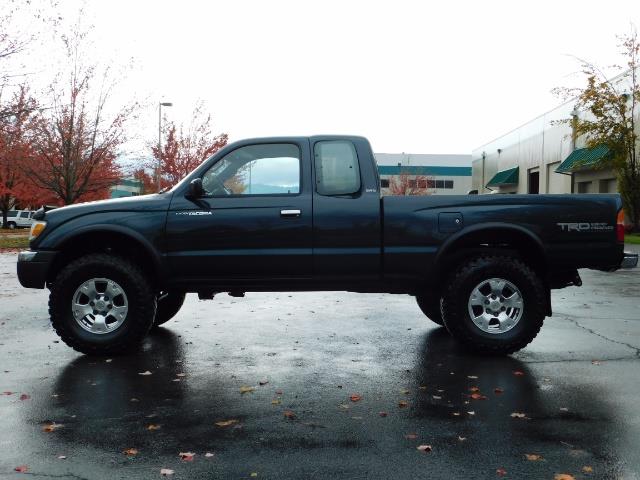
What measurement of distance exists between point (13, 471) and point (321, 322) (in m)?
5.35

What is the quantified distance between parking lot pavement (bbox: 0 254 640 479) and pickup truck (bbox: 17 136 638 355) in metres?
0.47

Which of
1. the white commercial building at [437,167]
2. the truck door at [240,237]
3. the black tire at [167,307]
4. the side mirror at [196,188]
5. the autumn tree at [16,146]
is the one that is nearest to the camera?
the side mirror at [196,188]

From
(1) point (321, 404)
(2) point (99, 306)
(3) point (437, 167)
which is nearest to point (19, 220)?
(3) point (437, 167)

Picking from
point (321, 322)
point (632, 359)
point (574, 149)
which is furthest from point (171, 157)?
point (632, 359)

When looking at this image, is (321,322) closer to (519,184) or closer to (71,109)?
(71,109)

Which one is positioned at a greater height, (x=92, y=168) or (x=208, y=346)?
(x=92, y=168)

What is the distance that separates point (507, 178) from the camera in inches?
2014

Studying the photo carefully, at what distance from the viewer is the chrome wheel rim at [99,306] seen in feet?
22.2

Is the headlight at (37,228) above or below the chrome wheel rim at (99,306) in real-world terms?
above

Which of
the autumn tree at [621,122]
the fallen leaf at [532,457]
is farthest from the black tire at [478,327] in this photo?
the autumn tree at [621,122]

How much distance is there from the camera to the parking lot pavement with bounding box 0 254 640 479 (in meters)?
3.83

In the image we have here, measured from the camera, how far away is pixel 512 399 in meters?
5.17

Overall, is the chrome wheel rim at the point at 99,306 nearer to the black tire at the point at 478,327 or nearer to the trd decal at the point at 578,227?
the black tire at the point at 478,327

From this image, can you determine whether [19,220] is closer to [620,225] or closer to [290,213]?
[290,213]
